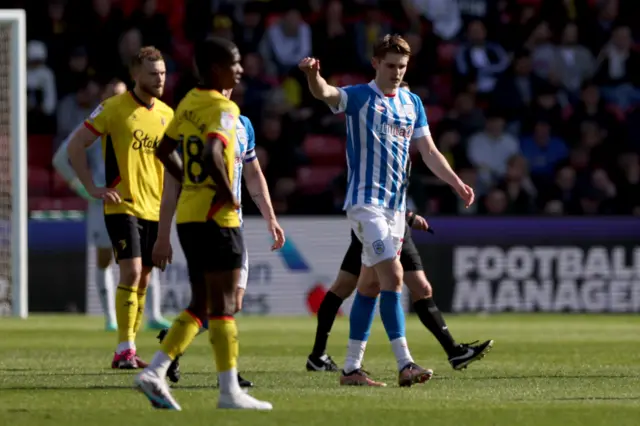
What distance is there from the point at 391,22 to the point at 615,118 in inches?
154

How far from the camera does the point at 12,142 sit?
17375 mm

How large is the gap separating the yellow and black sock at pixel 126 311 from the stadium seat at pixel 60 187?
10613mm

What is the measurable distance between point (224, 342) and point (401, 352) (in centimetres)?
198

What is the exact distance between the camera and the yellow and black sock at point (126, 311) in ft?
33.9

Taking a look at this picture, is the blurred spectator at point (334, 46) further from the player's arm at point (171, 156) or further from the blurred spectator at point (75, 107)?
the player's arm at point (171, 156)

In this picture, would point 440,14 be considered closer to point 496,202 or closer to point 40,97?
point 496,202

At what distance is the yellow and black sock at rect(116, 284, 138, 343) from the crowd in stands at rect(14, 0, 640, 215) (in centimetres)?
963

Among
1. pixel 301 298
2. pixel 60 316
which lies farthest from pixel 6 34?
pixel 301 298

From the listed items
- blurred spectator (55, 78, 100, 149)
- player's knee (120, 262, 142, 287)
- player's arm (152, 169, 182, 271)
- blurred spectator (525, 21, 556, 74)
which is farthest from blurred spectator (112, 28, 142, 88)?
player's arm (152, 169, 182, 271)

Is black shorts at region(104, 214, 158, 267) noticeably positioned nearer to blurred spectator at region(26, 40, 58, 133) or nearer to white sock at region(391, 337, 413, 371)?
white sock at region(391, 337, 413, 371)

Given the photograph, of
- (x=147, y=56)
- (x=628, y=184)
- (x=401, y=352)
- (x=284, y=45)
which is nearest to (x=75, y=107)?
(x=284, y=45)

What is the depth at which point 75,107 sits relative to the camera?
21406mm

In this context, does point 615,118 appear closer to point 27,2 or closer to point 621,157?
point 621,157

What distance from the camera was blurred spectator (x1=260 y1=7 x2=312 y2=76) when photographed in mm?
22234
